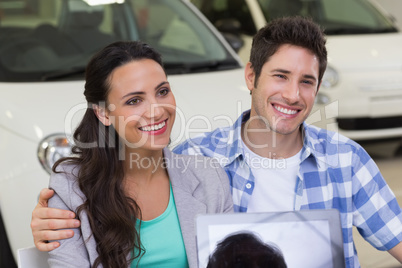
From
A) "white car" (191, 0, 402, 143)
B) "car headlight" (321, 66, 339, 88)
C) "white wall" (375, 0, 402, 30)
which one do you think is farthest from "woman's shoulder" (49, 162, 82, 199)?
"white wall" (375, 0, 402, 30)

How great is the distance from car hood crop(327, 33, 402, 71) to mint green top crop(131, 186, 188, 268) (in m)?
3.42

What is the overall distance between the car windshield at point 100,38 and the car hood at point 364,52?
1612 mm

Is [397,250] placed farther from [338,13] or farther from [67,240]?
[338,13]

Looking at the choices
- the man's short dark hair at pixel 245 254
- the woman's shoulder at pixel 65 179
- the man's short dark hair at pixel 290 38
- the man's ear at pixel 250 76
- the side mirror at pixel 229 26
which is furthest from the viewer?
the side mirror at pixel 229 26

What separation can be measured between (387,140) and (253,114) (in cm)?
423

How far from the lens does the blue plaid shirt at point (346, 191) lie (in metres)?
1.97

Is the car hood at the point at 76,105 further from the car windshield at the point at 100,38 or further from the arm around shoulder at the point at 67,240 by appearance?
the arm around shoulder at the point at 67,240

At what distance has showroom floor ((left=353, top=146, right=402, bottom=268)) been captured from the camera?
3.14m

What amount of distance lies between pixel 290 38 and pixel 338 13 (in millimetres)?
3964

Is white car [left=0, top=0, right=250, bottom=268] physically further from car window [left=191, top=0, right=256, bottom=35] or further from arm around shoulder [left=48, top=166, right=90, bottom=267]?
car window [left=191, top=0, right=256, bottom=35]

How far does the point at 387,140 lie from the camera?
5.99m

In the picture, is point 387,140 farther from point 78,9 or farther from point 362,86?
point 78,9

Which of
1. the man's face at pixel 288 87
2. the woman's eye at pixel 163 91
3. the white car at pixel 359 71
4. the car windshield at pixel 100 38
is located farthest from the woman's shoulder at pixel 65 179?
the white car at pixel 359 71

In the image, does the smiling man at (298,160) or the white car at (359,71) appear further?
the white car at (359,71)
